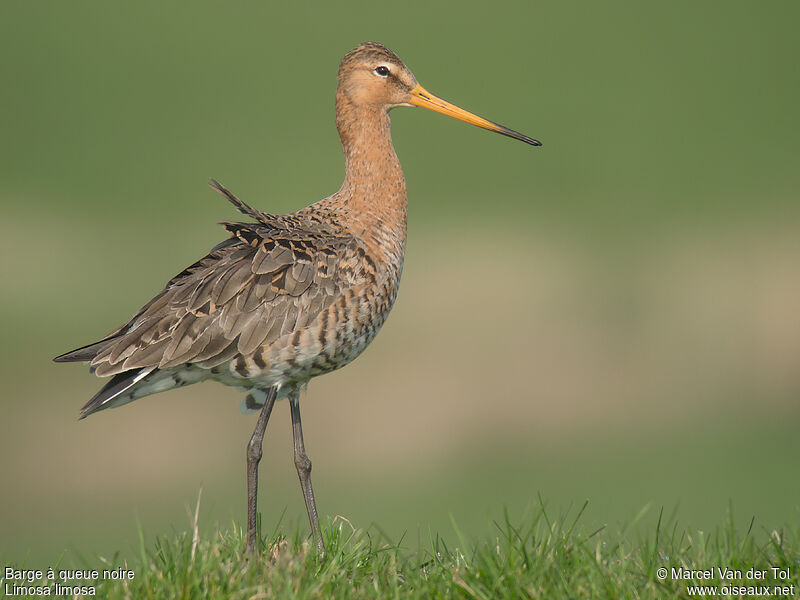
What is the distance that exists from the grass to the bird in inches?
16.9

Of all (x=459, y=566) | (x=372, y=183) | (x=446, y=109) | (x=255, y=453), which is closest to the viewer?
(x=459, y=566)

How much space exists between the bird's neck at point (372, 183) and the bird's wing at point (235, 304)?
0.36 m

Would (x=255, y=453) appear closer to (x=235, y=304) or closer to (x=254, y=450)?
(x=254, y=450)

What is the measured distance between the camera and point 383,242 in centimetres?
682

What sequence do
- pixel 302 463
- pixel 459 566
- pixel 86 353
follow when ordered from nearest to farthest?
pixel 459 566 → pixel 86 353 → pixel 302 463

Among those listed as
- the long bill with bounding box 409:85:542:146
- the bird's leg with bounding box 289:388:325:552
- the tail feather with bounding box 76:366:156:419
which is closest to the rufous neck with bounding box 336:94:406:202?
the long bill with bounding box 409:85:542:146

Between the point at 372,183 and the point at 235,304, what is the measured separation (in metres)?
1.28

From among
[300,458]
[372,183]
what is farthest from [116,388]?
[372,183]

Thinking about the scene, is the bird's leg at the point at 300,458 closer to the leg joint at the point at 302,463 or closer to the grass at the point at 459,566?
the leg joint at the point at 302,463

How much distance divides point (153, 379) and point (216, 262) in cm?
73

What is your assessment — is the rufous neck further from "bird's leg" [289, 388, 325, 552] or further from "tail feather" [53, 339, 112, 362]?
"tail feather" [53, 339, 112, 362]

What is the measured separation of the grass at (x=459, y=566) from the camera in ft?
16.6

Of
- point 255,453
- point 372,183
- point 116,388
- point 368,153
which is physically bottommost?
point 255,453

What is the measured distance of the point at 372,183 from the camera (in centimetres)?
709
